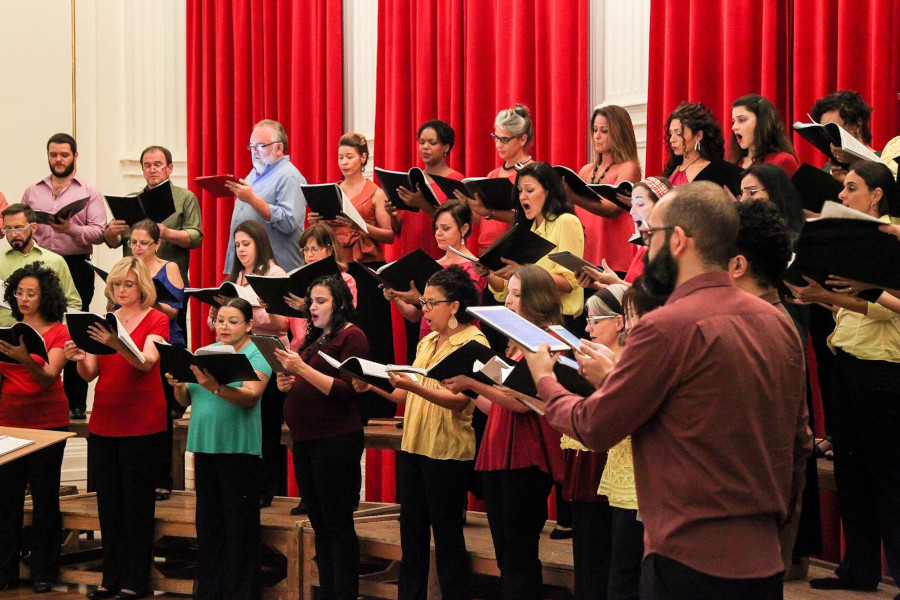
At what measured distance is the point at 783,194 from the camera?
371 cm

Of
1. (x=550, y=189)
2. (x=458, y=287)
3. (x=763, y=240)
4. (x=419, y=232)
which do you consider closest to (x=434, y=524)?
(x=458, y=287)

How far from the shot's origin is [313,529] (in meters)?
4.67

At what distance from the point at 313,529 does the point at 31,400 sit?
1.59 m

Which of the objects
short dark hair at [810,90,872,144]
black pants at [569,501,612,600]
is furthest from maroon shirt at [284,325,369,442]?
short dark hair at [810,90,872,144]

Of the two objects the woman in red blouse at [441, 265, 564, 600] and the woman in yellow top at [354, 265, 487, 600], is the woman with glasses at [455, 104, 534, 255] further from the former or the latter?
the woman in red blouse at [441, 265, 564, 600]

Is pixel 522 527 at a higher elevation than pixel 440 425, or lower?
lower

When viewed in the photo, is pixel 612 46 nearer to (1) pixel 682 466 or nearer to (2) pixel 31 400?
(2) pixel 31 400

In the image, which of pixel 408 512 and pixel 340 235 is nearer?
pixel 408 512

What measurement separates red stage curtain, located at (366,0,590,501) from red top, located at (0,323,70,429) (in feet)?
5.75

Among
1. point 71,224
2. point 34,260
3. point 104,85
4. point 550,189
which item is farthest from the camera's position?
point 104,85

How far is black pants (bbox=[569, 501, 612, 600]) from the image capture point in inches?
139

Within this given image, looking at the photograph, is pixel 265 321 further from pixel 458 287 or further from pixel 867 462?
pixel 867 462

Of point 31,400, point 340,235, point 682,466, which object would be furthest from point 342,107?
point 682,466

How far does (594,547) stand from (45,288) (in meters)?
3.11
